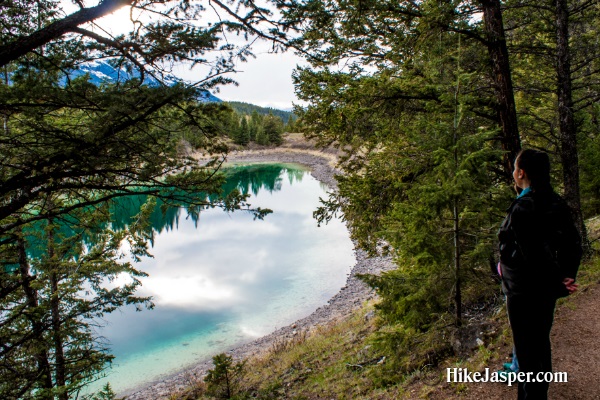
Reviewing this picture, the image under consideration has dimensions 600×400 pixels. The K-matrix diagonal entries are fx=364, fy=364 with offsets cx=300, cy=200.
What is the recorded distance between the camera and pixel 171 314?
53.8ft

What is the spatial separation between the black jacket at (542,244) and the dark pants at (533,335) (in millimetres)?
102

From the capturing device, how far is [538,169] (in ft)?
8.86

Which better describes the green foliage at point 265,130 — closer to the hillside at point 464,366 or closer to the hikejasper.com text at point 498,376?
the hillside at point 464,366

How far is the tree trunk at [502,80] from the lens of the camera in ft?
16.3

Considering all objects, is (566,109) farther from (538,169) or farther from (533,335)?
(533,335)

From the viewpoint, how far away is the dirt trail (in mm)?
3297

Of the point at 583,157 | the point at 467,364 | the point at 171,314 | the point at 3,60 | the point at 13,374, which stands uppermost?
the point at 3,60

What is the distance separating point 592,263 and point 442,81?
4.40m

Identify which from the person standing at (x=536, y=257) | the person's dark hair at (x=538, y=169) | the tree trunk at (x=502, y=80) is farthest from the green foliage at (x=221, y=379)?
the tree trunk at (x=502, y=80)

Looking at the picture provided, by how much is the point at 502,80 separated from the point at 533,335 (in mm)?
3632

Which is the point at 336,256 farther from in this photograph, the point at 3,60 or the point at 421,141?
the point at 3,60

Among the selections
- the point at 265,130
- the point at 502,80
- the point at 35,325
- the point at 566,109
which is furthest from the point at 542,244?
the point at 265,130

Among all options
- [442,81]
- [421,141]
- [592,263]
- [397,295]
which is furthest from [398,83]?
[592,263]

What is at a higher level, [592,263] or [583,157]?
[583,157]
